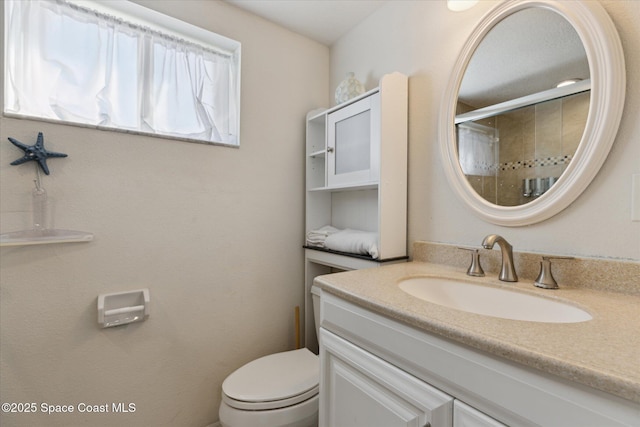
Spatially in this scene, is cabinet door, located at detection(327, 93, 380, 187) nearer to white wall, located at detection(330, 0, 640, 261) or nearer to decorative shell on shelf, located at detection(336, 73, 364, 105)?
decorative shell on shelf, located at detection(336, 73, 364, 105)

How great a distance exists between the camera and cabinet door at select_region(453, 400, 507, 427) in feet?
1.75

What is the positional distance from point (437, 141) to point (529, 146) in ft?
1.15

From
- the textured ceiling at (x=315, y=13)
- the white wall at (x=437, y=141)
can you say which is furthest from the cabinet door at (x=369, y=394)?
the textured ceiling at (x=315, y=13)

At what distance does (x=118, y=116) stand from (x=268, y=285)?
1.14 metres

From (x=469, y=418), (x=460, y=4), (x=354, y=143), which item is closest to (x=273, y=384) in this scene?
(x=469, y=418)

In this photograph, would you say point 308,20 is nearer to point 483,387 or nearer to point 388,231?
point 388,231

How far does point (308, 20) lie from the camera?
5.39 feet

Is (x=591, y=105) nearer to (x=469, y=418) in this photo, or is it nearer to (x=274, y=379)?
(x=469, y=418)

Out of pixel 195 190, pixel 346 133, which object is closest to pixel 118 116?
pixel 195 190

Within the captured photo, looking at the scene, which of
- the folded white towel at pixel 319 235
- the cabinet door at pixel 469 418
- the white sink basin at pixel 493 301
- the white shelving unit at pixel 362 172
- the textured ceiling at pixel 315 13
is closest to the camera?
the cabinet door at pixel 469 418

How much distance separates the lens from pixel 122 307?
1.26m

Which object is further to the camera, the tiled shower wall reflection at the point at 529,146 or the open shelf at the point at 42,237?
the open shelf at the point at 42,237

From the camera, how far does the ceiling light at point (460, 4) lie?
3.58ft

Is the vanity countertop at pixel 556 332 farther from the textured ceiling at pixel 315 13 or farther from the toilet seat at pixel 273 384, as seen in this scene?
the textured ceiling at pixel 315 13
